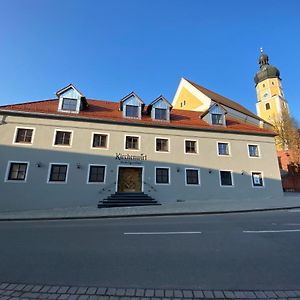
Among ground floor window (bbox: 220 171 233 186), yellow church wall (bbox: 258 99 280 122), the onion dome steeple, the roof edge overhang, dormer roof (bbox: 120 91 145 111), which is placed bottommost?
ground floor window (bbox: 220 171 233 186)

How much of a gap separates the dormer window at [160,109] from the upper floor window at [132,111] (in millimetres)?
1427

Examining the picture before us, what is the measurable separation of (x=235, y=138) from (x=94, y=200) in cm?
1455

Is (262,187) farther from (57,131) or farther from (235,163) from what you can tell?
(57,131)

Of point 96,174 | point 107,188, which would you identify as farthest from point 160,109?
point 107,188

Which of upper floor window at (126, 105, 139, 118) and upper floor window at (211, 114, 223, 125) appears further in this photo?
upper floor window at (211, 114, 223, 125)

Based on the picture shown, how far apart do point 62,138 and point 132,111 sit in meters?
6.79

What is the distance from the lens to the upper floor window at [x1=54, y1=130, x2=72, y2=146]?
18.9 meters

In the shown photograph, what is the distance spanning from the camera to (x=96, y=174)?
18672mm

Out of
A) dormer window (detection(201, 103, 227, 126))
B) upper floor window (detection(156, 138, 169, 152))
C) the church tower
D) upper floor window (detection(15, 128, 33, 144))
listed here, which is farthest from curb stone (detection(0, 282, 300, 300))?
the church tower

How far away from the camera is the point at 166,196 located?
19.3 m

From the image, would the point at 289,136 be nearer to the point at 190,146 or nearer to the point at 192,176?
the point at 190,146

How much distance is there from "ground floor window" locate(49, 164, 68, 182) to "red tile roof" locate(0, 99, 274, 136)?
14.2ft

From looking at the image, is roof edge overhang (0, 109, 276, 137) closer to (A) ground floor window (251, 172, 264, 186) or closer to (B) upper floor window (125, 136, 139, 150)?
(B) upper floor window (125, 136, 139, 150)

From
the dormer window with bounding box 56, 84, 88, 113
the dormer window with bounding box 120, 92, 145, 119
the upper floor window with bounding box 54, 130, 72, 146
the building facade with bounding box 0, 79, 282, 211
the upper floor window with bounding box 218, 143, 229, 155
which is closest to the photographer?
the building facade with bounding box 0, 79, 282, 211
